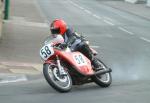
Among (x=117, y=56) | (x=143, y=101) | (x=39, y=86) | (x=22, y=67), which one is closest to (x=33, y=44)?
(x=117, y=56)

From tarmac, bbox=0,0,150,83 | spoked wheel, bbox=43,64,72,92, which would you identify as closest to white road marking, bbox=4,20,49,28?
tarmac, bbox=0,0,150,83

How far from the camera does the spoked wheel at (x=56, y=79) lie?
11117mm

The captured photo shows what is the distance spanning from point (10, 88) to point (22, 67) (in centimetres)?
348

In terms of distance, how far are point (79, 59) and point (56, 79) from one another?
2.58 ft

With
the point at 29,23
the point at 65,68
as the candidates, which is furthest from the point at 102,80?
the point at 29,23

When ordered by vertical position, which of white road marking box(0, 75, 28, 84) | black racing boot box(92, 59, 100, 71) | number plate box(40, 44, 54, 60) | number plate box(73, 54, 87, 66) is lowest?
white road marking box(0, 75, 28, 84)

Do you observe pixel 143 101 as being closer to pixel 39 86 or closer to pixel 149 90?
pixel 149 90

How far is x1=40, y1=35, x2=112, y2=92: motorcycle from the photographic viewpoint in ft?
37.0

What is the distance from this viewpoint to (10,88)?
11805 mm

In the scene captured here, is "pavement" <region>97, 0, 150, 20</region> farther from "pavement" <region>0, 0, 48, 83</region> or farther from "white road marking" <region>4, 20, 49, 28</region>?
"pavement" <region>0, 0, 48, 83</region>

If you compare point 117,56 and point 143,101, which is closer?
point 143,101

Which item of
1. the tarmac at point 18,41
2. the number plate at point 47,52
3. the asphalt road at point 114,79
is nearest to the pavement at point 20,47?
the tarmac at point 18,41

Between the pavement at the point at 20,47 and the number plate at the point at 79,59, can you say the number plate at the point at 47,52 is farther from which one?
the pavement at the point at 20,47

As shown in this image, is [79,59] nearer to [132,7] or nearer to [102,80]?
[102,80]
